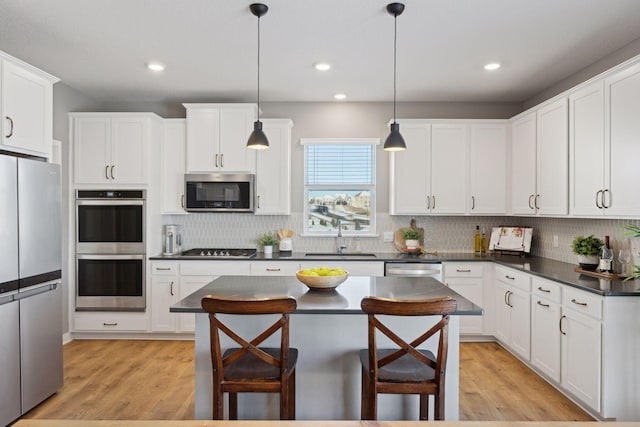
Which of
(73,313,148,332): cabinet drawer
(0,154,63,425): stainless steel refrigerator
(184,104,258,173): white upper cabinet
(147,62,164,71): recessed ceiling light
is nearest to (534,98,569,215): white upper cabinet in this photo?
(184,104,258,173): white upper cabinet

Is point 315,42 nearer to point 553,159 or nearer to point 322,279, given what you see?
point 322,279

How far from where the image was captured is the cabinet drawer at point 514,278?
3500mm

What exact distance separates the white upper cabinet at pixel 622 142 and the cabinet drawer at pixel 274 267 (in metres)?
2.77

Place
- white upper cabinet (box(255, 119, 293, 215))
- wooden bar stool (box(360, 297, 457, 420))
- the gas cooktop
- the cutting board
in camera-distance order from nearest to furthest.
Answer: wooden bar stool (box(360, 297, 457, 420)) → the gas cooktop → white upper cabinet (box(255, 119, 293, 215)) → the cutting board

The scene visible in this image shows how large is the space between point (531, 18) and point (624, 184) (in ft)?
4.22

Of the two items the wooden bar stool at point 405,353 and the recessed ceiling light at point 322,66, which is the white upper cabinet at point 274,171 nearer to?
the recessed ceiling light at point 322,66

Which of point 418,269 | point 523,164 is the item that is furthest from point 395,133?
point 523,164

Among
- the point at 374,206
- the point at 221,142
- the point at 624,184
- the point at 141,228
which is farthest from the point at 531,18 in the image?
the point at 141,228

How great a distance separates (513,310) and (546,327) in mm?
580

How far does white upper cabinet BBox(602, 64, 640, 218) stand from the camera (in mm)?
2643

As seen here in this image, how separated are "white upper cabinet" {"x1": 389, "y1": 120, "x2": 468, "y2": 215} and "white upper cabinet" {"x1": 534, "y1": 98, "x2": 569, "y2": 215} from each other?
2.68 ft

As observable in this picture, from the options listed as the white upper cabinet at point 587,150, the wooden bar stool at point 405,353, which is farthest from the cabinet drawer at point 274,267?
the white upper cabinet at point 587,150

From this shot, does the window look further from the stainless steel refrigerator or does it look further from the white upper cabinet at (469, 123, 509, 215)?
the stainless steel refrigerator

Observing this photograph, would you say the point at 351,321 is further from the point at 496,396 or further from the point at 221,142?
the point at 221,142
